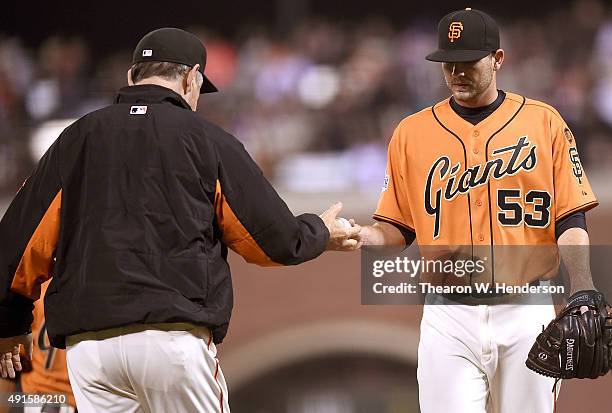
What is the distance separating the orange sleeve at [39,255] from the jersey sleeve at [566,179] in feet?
5.68

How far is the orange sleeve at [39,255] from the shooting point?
10.3 ft

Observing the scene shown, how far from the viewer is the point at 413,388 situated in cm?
669

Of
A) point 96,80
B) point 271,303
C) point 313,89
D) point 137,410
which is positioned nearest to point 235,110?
point 313,89

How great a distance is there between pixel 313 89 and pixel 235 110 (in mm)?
623

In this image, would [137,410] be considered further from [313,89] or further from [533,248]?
[313,89]

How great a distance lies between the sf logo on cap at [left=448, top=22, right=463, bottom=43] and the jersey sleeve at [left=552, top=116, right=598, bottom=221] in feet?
1.51

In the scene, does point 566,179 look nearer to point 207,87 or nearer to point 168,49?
point 207,87

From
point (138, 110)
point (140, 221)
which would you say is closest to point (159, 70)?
point (138, 110)

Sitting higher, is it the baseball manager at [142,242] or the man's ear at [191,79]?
the man's ear at [191,79]

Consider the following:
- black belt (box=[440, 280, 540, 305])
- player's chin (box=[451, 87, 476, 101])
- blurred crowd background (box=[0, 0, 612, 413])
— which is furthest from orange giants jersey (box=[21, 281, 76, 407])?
blurred crowd background (box=[0, 0, 612, 413])

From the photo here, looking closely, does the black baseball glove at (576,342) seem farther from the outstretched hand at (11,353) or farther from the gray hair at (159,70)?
the outstretched hand at (11,353)

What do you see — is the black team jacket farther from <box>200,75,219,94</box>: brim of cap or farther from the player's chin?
the player's chin

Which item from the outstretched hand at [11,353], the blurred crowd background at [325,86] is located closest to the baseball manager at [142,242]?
the outstretched hand at [11,353]

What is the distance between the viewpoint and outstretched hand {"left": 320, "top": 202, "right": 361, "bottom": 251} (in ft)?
12.2
